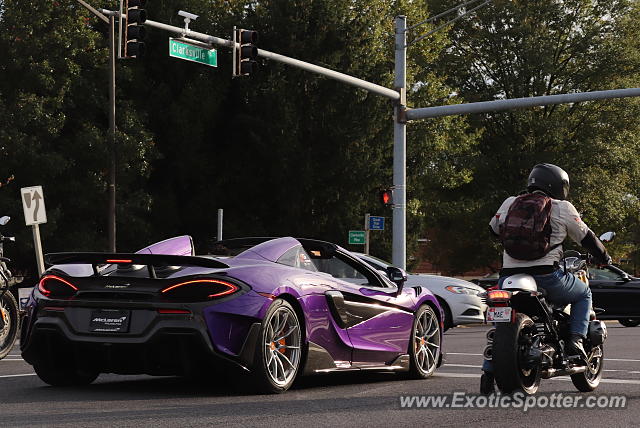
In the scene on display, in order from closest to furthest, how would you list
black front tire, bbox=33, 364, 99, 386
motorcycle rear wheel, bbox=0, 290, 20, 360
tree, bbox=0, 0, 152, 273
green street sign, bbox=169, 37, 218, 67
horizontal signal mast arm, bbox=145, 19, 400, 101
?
black front tire, bbox=33, 364, 99, 386 < motorcycle rear wheel, bbox=0, 290, 20, 360 < horizontal signal mast arm, bbox=145, 19, 400, 101 < green street sign, bbox=169, 37, 218, 67 < tree, bbox=0, 0, 152, 273

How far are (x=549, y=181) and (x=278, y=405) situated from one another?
2.67m

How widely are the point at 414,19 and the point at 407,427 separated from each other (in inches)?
1642

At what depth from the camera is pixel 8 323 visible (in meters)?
12.9

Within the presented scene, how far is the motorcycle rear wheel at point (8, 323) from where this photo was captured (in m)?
12.8

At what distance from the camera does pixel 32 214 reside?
21.6 m

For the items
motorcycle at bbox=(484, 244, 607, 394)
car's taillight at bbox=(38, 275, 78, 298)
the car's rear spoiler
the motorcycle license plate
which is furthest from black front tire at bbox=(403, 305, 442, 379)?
car's taillight at bbox=(38, 275, 78, 298)

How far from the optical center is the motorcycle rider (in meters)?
9.09

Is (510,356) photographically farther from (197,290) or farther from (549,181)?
(197,290)

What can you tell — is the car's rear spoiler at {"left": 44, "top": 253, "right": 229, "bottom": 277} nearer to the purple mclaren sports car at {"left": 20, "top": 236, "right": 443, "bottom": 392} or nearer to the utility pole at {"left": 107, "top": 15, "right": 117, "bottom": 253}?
the purple mclaren sports car at {"left": 20, "top": 236, "right": 443, "bottom": 392}

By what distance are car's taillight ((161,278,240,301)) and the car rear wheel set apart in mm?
383

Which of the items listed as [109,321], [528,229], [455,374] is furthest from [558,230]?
[109,321]

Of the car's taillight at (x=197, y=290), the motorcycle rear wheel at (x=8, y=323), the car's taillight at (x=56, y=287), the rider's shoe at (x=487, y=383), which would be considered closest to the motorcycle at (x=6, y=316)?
the motorcycle rear wheel at (x=8, y=323)

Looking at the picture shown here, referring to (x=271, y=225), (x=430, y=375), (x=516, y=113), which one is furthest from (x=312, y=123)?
(x=430, y=375)

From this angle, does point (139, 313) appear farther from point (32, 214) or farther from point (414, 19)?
point (414, 19)
